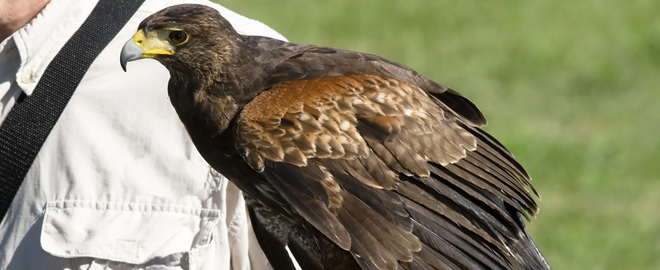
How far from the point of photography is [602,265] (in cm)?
887

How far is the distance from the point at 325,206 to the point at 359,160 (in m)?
0.22

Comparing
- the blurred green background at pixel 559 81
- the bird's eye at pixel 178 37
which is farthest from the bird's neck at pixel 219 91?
the blurred green background at pixel 559 81

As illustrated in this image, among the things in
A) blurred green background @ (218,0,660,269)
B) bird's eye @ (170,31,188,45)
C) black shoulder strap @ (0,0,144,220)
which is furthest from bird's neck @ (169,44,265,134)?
blurred green background @ (218,0,660,269)

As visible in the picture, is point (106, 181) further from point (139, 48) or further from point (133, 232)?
point (139, 48)

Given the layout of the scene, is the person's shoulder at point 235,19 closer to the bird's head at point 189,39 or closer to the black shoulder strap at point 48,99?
the black shoulder strap at point 48,99

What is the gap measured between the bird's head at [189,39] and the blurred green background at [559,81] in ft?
15.5

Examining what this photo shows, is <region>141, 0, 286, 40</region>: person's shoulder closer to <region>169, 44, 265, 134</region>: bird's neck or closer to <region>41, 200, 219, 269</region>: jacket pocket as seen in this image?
<region>169, 44, 265, 134</region>: bird's neck

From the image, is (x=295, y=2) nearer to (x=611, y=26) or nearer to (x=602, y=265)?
(x=611, y=26)

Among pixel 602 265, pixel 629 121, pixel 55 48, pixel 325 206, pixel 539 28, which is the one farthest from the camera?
pixel 539 28

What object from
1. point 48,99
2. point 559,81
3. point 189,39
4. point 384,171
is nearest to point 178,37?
point 189,39

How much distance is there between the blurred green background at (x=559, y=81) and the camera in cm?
945

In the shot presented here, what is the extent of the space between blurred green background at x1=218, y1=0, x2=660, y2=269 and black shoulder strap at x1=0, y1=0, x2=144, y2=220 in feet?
15.9

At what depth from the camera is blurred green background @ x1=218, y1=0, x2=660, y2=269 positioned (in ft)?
31.0

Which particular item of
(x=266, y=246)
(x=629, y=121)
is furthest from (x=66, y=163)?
(x=629, y=121)
